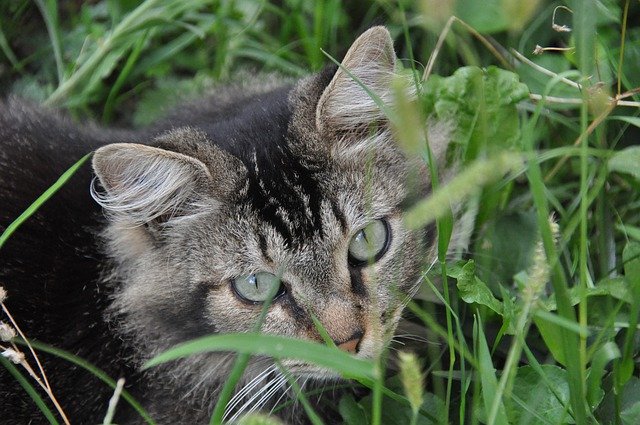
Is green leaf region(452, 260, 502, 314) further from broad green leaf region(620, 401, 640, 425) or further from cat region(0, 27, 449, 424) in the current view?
broad green leaf region(620, 401, 640, 425)

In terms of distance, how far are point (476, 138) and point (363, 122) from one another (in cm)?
46

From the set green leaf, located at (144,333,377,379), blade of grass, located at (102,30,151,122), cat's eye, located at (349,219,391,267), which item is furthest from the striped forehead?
blade of grass, located at (102,30,151,122)

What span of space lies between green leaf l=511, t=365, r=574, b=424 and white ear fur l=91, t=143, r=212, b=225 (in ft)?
3.66

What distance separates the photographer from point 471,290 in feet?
8.35

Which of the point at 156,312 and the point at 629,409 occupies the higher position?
the point at 156,312

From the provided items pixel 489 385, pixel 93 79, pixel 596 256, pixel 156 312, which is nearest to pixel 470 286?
pixel 489 385

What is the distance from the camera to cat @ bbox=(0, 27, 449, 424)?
2482 millimetres

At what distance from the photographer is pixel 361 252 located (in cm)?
255

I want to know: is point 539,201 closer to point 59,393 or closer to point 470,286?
point 470,286

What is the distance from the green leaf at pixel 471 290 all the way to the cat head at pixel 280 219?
0.61 feet

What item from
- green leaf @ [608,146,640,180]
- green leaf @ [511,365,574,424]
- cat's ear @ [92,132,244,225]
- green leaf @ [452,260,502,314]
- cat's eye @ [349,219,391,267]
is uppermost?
cat's ear @ [92,132,244,225]

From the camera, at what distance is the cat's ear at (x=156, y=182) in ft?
7.88

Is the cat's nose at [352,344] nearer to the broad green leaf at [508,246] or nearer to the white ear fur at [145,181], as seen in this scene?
the white ear fur at [145,181]

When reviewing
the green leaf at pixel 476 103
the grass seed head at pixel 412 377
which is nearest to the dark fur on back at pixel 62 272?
the green leaf at pixel 476 103
